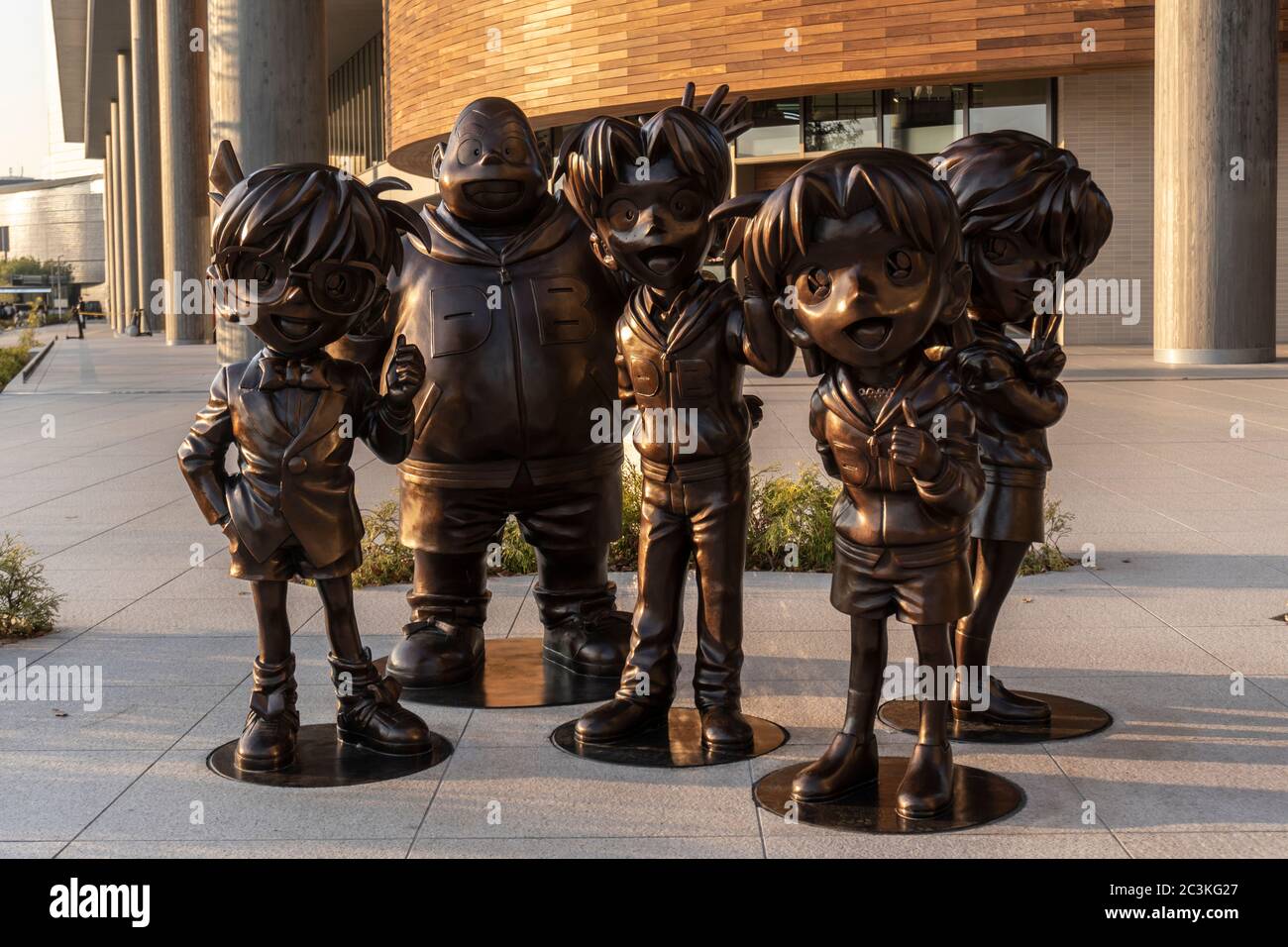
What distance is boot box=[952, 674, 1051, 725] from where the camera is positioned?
14.1ft

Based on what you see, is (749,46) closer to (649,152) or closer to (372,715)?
(649,152)

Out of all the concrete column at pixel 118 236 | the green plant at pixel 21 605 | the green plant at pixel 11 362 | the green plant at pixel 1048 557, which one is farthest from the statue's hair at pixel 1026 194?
the concrete column at pixel 118 236

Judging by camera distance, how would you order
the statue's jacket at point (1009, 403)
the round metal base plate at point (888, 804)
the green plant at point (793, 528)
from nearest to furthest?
1. the round metal base plate at point (888, 804)
2. the statue's jacket at point (1009, 403)
3. the green plant at point (793, 528)

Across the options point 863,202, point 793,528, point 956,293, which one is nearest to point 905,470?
point 956,293

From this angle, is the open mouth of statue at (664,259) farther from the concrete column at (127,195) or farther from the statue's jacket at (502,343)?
the concrete column at (127,195)

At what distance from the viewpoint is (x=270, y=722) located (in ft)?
13.1

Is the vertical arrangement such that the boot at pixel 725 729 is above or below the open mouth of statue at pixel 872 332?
A: below

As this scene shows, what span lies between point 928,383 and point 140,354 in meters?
27.5

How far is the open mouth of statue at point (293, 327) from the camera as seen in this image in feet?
12.8

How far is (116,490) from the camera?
31.4 ft

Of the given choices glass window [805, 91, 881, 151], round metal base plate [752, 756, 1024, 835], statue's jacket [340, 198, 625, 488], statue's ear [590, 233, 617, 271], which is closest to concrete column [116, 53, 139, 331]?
glass window [805, 91, 881, 151]

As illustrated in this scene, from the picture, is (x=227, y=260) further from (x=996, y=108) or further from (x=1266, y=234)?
(x=996, y=108)

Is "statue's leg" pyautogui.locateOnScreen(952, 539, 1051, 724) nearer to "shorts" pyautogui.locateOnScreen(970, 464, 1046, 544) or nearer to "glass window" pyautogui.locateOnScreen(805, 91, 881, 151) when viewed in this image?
"shorts" pyautogui.locateOnScreen(970, 464, 1046, 544)

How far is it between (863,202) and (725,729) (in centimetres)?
158
